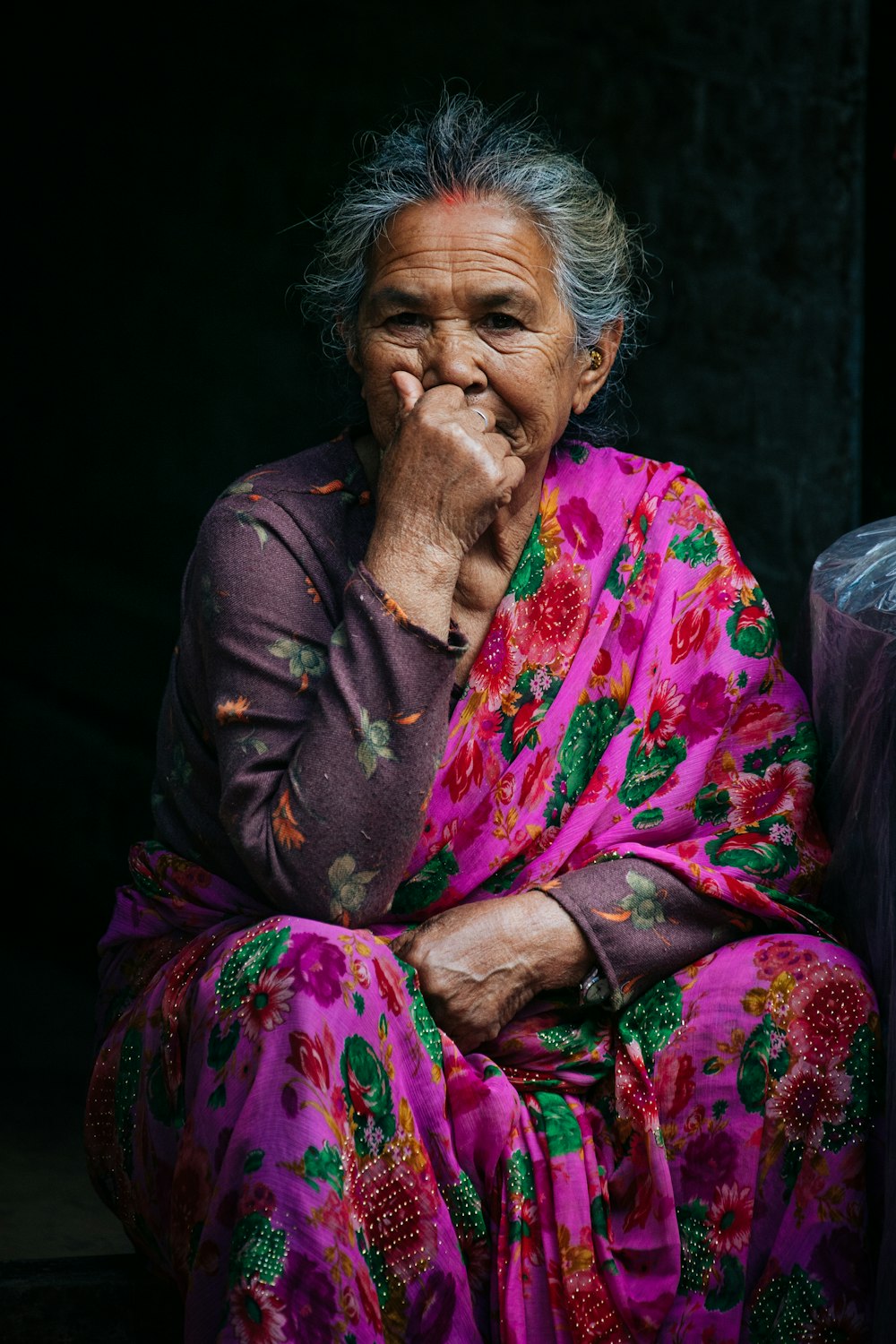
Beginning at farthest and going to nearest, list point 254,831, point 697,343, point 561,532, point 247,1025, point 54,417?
point 54,417
point 697,343
point 561,532
point 254,831
point 247,1025

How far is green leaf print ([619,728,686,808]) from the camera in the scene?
235cm

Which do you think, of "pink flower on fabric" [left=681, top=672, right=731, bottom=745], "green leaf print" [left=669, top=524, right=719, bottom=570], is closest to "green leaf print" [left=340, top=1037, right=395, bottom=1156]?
"pink flower on fabric" [left=681, top=672, right=731, bottom=745]

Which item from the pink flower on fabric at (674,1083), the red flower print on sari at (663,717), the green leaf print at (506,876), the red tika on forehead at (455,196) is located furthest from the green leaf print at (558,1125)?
the red tika on forehead at (455,196)

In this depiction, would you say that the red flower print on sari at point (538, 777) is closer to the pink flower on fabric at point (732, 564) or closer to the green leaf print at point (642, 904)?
the green leaf print at point (642, 904)

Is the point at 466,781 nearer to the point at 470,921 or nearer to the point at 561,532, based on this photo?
the point at 470,921

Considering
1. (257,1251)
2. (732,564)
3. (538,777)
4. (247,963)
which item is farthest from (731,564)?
(257,1251)

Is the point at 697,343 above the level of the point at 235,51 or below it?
below

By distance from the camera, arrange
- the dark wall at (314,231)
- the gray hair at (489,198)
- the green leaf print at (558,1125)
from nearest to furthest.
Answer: the green leaf print at (558,1125), the gray hair at (489,198), the dark wall at (314,231)

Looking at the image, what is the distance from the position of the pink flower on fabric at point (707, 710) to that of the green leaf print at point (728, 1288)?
2.51ft

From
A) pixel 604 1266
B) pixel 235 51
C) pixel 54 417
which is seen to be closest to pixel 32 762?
pixel 54 417

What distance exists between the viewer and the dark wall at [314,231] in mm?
3584

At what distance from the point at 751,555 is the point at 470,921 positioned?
1.85m

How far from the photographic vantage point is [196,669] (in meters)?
2.35

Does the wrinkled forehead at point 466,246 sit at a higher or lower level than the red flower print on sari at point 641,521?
higher
